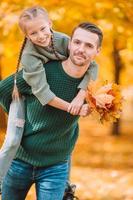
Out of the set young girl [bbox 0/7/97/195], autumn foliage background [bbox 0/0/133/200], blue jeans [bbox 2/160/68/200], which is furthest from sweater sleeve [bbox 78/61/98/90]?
autumn foliage background [bbox 0/0/133/200]

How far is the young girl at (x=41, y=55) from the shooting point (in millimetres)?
3186

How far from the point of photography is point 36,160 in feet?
11.1

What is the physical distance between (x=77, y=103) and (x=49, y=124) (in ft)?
0.74

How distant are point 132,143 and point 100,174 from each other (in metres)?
4.45

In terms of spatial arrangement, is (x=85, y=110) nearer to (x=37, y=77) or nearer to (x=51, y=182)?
(x=37, y=77)

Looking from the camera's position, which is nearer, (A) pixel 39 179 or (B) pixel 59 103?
(B) pixel 59 103

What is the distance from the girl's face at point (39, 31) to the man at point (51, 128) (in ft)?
0.41

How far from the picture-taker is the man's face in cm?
319

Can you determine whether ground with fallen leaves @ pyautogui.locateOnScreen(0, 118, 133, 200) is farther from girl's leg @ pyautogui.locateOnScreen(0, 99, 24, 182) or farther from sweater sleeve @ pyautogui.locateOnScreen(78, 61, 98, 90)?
sweater sleeve @ pyautogui.locateOnScreen(78, 61, 98, 90)

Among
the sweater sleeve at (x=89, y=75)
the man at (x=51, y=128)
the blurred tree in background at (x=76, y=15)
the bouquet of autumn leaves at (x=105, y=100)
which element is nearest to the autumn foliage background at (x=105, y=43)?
the blurred tree in background at (x=76, y=15)

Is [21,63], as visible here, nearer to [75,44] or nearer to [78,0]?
[75,44]

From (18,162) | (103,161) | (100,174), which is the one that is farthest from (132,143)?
(18,162)

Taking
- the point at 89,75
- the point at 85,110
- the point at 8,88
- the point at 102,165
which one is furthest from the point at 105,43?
the point at 85,110

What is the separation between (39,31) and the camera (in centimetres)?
323
